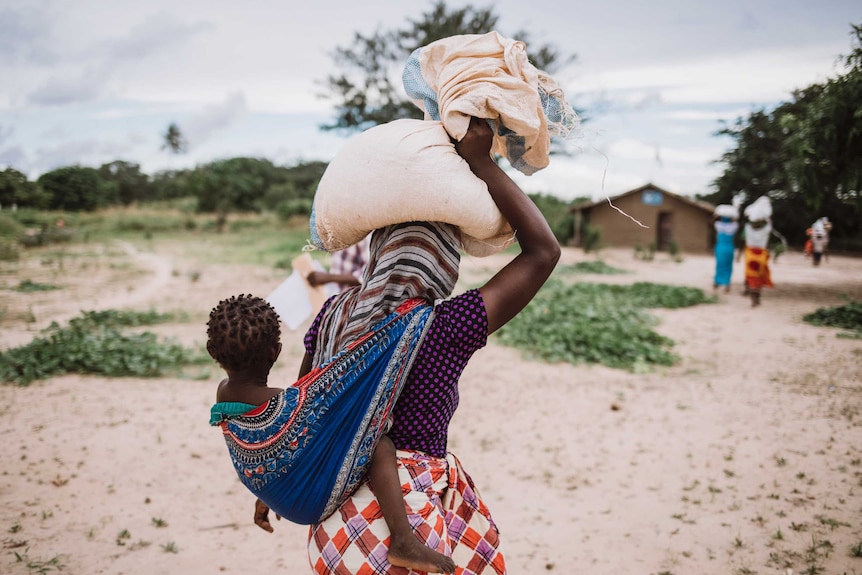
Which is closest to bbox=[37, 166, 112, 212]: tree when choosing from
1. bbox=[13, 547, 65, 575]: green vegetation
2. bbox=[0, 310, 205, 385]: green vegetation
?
bbox=[0, 310, 205, 385]: green vegetation

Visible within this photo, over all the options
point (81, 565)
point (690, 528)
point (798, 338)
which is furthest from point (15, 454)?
point (798, 338)

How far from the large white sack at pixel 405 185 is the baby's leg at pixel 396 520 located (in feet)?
1.83

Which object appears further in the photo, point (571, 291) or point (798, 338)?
point (571, 291)

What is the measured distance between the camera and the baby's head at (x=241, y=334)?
150 cm

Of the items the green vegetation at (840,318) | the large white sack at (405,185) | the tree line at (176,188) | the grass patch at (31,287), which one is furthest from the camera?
the tree line at (176,188)

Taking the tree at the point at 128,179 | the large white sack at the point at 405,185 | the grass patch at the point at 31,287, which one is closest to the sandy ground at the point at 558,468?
the large white sack at the point at 405,185

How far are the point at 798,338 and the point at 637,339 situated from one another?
93.4 inches

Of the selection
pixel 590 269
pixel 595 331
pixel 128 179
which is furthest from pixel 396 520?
pixel 128 179

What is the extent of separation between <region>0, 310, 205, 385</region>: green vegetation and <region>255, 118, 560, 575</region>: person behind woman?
18.1ft

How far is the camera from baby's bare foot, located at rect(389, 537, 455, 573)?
1374mm

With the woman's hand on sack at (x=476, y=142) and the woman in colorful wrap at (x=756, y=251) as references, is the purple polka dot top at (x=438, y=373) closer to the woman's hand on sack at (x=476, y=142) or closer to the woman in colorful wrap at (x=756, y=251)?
the woman's hand on sack at (x=476, y=142)

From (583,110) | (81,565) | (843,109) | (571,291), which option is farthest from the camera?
(583,110)

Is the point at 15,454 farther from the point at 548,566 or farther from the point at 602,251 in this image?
the point at 602,251

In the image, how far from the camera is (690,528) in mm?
3459
